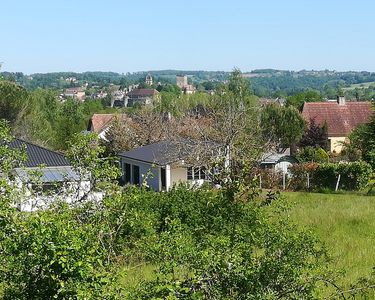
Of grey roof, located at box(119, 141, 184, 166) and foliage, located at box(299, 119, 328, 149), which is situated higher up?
grey roof, located at box(119, 141, 184, 166)

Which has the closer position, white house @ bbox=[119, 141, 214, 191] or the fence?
the fence

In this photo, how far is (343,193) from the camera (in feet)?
89.4

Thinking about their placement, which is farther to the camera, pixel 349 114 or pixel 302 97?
pixel 302 97

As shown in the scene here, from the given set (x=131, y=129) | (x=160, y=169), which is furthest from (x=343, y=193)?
(x=131, y=129)

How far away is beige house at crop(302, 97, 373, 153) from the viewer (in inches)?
1999

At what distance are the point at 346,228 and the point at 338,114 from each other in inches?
1523

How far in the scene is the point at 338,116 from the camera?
174ft

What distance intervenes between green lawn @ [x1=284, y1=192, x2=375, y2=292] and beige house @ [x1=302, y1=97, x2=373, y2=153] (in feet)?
94.8

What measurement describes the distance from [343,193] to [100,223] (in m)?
21.4

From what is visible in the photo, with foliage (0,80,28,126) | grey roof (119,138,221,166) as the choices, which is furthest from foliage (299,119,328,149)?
foliage (0,80,28,126)

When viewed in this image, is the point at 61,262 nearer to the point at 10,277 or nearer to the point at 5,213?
the point at 10,277

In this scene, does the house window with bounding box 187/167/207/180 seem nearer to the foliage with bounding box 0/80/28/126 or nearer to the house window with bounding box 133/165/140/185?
the house window with bounding box 133/165/140/185

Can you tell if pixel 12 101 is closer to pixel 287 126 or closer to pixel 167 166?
pixel 167 166

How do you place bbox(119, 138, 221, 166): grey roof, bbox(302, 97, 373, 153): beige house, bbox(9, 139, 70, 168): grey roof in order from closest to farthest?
bbox(9, 139, 70, 168): grey roof < bbox(119, 138, 221, 166): grey roof < bbox(302, 97, 373, 153): beige house
